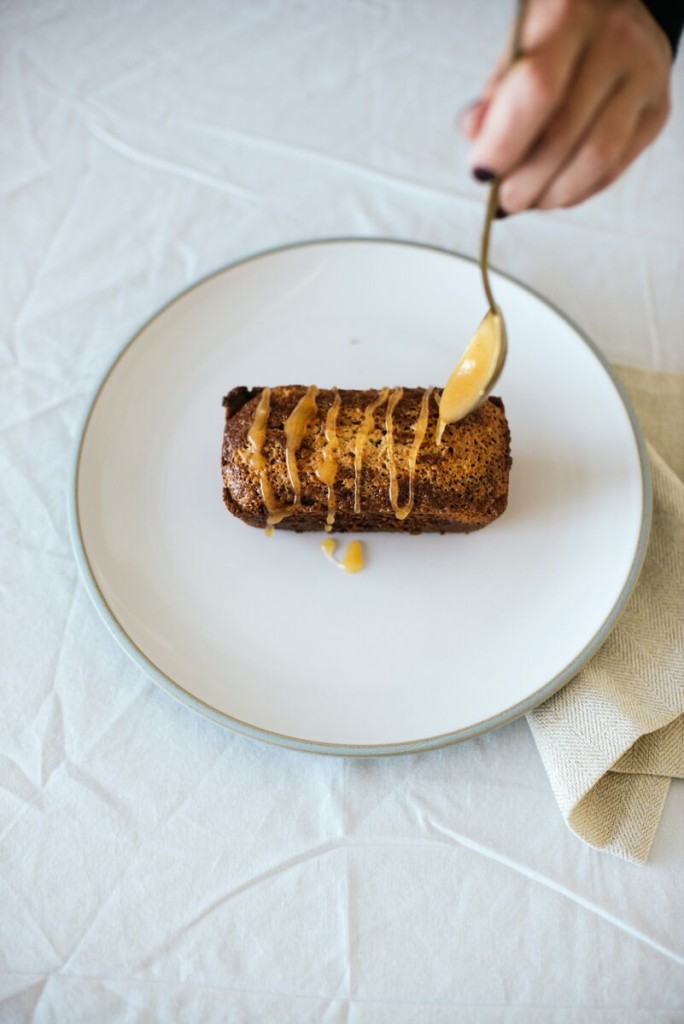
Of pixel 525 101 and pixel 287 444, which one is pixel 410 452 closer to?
pixel 287 444

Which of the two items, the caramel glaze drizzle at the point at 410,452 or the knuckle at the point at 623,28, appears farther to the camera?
the caramel glaze drizzle at the point at 410,452

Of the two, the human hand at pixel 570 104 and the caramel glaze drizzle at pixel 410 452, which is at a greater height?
the human hand at pixel 570 104

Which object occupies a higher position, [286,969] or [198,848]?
[198,848]

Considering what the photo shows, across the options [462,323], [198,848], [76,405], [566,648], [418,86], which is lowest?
[198,848]

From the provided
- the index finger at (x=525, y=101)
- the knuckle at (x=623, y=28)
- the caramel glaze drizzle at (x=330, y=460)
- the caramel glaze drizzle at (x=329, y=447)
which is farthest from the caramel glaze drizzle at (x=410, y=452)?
the knuckle at (x=623, y=28)

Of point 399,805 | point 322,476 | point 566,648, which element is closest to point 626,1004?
point 399,805

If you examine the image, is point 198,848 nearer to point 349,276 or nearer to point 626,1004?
point 626,1004

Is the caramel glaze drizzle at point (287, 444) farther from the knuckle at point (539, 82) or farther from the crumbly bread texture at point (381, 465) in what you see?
the knuckle at point (539, 82)
